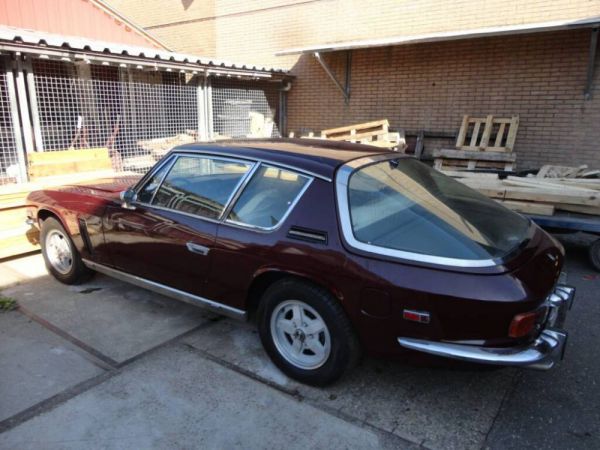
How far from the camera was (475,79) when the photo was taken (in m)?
8.30

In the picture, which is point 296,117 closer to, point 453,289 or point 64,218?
point 64,218

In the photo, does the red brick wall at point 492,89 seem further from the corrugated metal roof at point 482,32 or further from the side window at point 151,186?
the side window at point 151,186

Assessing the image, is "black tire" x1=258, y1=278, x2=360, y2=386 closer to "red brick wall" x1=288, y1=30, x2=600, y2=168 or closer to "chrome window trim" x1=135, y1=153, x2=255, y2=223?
"chrome window trim" x1=135, y1=153, x2=255, y2=223

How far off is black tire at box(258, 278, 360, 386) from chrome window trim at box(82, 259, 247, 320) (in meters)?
0.25

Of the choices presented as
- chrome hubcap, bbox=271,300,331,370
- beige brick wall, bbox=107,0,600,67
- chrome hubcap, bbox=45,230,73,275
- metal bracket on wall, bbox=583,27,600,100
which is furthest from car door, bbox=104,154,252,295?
beige brick wall, bbox=107,0,600,67

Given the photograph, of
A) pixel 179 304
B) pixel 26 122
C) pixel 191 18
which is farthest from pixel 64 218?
pixel 191 18

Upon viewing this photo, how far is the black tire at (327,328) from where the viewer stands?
103 inches

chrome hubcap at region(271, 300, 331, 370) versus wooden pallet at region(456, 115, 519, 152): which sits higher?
wooden pallet at region(456, 115, 519, 152)

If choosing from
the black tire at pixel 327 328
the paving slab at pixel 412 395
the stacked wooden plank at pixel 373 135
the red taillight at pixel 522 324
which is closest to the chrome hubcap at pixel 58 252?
the paving slab at pixel 412 395

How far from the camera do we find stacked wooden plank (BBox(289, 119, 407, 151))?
8547 mm

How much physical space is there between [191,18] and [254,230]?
37.5 feet

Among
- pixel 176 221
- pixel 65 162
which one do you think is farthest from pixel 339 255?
pixel 65 162

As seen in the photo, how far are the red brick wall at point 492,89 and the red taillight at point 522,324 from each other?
649 cm

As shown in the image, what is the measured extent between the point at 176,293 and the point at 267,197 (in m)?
1.12
